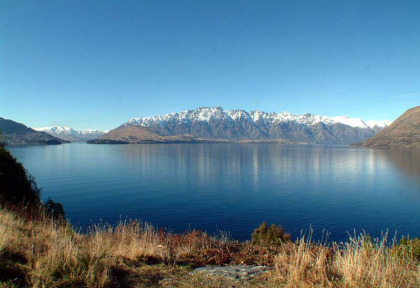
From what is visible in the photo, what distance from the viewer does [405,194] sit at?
6250 cm

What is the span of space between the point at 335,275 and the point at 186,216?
4123cm

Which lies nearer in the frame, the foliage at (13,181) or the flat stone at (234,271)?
the flat stone at (234,271)

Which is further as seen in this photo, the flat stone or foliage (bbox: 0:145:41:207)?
foliage (bbox: 0:145:41:207)

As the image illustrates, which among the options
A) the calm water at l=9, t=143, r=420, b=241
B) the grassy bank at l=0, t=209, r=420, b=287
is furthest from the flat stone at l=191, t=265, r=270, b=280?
the calm water at l=9, t=143, r=420, b=241

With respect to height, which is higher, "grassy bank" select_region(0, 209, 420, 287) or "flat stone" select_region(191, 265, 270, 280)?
"grassy bank" select_region(0, 209, 420, 287)

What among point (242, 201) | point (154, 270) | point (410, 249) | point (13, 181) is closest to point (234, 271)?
point (154, 270)

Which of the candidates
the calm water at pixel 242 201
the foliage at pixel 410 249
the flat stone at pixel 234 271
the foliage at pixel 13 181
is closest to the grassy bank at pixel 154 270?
the flat stone at pixel 234 271

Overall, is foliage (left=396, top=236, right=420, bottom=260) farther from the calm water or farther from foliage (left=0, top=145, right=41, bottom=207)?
foliage (left=0, top=145, right=41, bottom=207)

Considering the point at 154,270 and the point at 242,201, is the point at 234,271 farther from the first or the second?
the point at 242,201

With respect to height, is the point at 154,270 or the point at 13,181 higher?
the point at 154,270

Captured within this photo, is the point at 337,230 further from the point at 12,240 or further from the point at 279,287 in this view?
the point at 12,240

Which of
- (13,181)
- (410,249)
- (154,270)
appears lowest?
(13,181)

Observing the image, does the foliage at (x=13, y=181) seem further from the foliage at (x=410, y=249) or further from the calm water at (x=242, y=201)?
the foliage at (x=410, y=249)

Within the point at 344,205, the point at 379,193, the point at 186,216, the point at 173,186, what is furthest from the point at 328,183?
the point at 186,216
